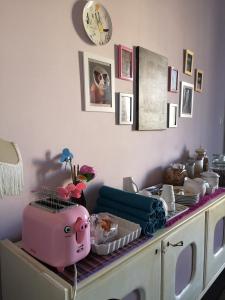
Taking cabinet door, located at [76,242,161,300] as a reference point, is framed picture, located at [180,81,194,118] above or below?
above

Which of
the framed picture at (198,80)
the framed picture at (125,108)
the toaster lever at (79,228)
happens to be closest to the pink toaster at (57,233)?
the toaster lever at (79,228)

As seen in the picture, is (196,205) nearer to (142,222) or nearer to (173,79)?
(142,222)

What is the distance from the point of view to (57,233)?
748 mm

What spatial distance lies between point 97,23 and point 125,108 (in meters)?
0.46

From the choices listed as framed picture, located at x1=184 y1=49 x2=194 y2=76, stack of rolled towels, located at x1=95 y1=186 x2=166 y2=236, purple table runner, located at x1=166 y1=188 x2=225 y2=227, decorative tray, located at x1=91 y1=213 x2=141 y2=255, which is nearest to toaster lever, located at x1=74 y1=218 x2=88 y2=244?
decorative tray, located at x1=91 y1=213 x2=141 y2=255

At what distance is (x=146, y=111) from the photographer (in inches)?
61.2

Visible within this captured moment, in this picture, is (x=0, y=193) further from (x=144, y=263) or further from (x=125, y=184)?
(x=125, y=184)

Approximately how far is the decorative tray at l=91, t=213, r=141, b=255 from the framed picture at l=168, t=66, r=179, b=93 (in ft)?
3.69

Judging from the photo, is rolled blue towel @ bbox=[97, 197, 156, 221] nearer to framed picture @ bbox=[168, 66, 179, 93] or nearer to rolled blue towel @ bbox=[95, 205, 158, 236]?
rolled blue towel @ bbox=[95, 205, 158, 236]

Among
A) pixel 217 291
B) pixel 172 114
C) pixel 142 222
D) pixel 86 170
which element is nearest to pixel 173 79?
pixel 172 114

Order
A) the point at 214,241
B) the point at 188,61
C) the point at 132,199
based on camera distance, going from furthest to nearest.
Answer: the point at 188,61 < the point at 214,241 < the point at 132,199

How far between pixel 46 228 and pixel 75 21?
0.91 meters

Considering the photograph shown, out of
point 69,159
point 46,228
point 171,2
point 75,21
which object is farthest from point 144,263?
point 171,2

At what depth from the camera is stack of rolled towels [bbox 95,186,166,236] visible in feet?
3.34
